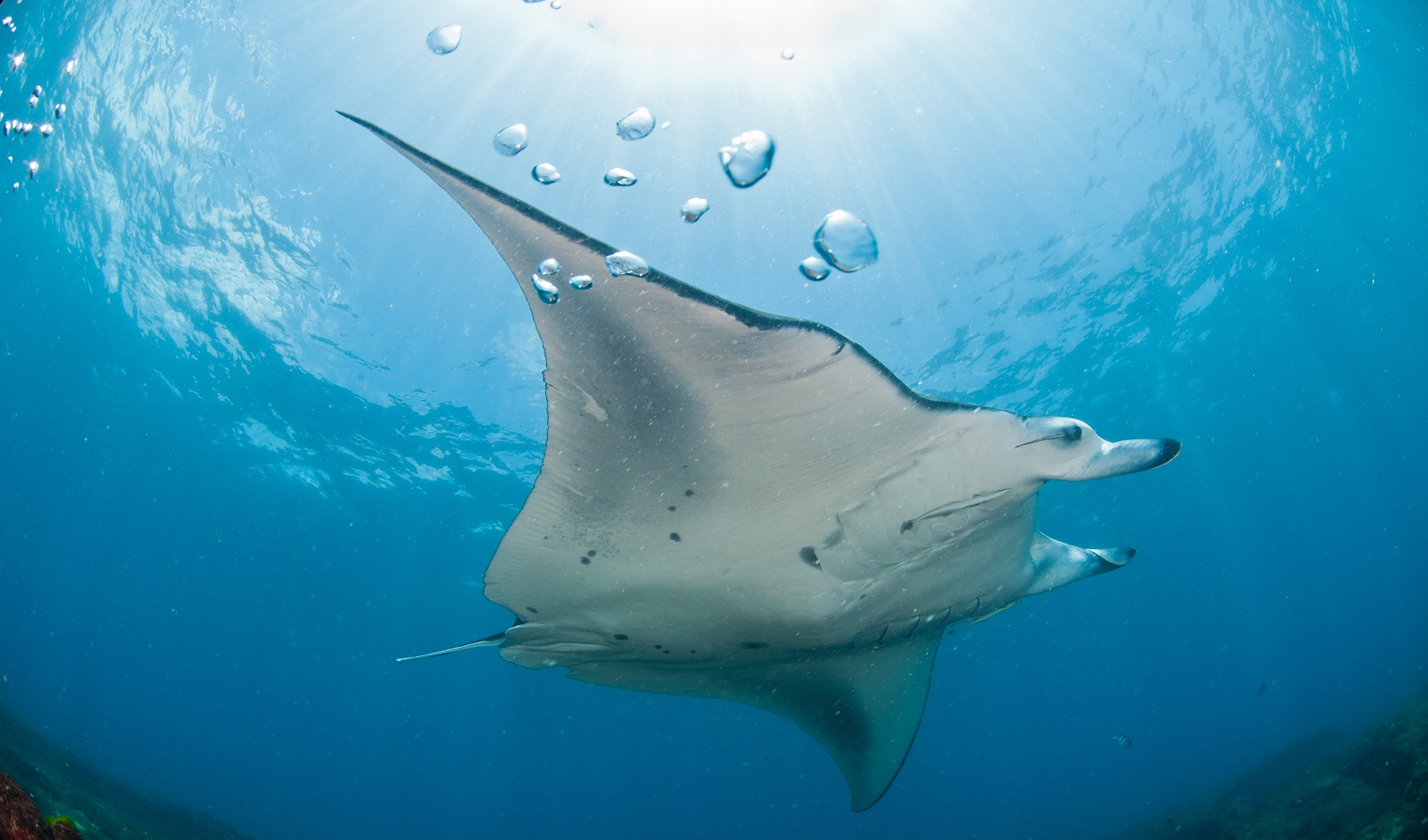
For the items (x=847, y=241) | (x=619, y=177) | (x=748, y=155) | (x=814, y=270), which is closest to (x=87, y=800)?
(x=619, y=177)

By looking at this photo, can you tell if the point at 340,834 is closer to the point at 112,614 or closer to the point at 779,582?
the point at 112,614

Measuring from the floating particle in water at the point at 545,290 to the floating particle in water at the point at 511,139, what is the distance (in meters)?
6.55

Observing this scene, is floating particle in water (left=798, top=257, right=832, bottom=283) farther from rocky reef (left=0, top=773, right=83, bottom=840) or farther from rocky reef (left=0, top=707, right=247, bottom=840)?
rocky reef (left=0, top=707, right=247, bottom=840)

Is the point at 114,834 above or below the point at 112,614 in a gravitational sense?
below

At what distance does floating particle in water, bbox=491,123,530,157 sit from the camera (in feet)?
26.8

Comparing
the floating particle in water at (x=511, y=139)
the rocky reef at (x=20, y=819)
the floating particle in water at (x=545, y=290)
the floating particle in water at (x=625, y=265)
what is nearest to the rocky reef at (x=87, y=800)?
the rocky reef at (x=20, y=819)

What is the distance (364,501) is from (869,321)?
53.9 ft

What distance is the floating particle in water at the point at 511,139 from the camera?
8.18 meters

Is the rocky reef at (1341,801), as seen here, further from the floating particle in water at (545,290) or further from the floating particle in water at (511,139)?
the floating particle in water at (511,139)

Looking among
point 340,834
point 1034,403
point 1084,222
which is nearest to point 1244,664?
point 1034,403

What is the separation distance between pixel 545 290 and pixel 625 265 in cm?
32

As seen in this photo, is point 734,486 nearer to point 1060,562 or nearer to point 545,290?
point 545,290

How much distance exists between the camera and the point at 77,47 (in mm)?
9359

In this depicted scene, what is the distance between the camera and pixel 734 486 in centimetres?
279
